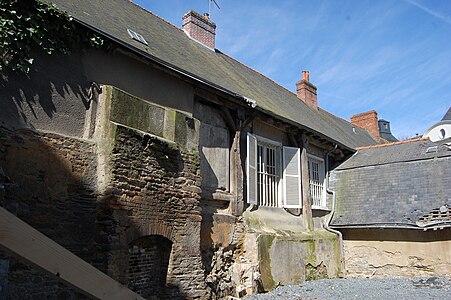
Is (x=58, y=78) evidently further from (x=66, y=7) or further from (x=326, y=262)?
(x=326, y=262)

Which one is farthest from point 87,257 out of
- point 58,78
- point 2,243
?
point 2,243

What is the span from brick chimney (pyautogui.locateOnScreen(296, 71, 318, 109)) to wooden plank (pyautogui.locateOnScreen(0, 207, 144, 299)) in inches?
699

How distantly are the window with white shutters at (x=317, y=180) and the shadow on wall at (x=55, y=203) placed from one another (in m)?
7.90

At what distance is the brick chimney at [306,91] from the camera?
61.9 ft

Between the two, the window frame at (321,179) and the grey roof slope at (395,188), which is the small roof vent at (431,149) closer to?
the grey roof slope at (395,188)

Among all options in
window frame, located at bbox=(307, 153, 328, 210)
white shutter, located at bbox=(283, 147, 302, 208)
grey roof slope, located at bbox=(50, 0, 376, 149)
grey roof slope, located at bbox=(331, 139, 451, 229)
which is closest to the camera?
grey roof slope, located at bbox=(50, 0, 376, 149)

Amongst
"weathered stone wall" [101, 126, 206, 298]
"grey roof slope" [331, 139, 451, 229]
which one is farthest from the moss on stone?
"grey roof slope" [331, 139, 451, 229]

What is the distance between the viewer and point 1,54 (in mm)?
5691

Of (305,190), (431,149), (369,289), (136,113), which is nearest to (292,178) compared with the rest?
(305,190)

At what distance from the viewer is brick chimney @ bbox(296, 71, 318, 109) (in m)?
18.9

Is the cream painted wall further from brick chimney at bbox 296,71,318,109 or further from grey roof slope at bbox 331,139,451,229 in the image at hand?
grey roof slope at bbox 331,139,451,229

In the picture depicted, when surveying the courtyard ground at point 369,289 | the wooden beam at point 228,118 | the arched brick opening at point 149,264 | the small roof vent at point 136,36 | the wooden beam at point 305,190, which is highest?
the small roof vent at point 136,36

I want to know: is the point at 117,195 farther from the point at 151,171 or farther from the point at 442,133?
the point at 442,133

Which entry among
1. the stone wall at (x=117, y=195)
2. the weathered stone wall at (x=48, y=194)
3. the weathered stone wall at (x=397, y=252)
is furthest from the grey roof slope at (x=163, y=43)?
the weathered stone wall at (x=397, y=252)
